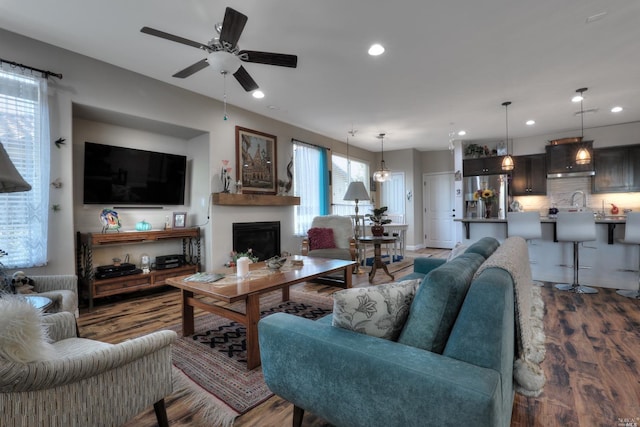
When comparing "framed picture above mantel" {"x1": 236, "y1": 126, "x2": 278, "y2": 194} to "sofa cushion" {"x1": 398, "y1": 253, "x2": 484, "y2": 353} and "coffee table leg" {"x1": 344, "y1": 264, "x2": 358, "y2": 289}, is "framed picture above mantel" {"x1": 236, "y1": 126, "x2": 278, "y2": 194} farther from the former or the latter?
"sofa cushion" {"x1": 398, "y1": 253, "x2": 484, "y2": 353}

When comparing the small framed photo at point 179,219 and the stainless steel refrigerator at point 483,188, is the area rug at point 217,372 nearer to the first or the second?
the small framed photo at point 179,219

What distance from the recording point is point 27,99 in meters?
2.83

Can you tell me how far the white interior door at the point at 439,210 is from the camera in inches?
317

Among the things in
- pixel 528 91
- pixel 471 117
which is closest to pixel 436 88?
pixel 528 91

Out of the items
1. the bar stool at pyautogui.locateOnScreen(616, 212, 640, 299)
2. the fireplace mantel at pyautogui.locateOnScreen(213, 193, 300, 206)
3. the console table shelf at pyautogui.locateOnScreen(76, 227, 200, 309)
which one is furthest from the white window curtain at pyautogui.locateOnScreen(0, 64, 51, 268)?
the bar stool at pyautogui.locateOnScreen(616, 212, 640, 299)

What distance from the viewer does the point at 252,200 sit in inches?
188

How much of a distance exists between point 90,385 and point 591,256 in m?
5.54

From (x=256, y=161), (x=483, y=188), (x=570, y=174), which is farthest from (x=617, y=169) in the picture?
(x=256, y=161)

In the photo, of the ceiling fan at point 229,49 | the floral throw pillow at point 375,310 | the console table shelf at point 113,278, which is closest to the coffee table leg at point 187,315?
the console table shelf at point 113,278

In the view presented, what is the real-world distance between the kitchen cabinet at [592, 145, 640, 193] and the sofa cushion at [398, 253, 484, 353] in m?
7.06

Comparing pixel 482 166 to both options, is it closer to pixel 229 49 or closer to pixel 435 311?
pixel 229 49

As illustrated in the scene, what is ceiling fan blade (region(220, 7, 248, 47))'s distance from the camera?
1.95 meters

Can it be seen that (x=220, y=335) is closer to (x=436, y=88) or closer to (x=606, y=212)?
(x=436, y=88)

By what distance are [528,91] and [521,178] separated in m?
3.19
